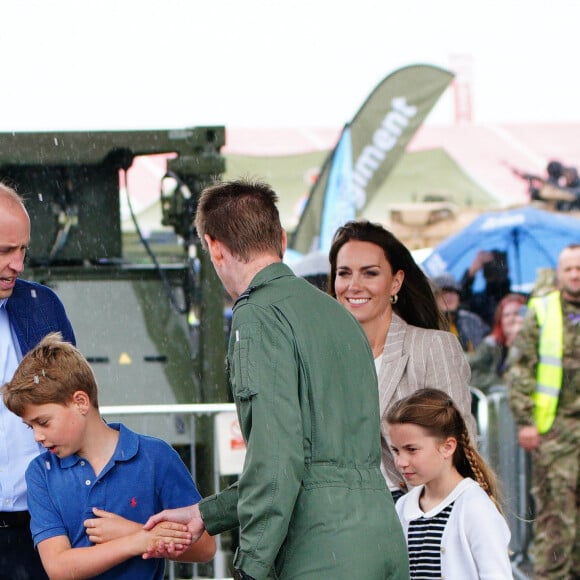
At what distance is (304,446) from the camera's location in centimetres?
300

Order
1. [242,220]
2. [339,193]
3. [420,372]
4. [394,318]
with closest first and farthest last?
[242,220] → [420,372] → [394,318] → [339,193]

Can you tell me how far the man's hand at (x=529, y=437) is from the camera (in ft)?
23.7

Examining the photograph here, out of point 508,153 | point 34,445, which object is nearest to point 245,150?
point 508,153

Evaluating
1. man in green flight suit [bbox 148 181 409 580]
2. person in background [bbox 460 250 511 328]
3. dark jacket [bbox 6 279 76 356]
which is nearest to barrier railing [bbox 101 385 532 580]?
person in background [bbox 460 250 511 328]

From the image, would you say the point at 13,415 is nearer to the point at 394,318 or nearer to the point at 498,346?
the point at 394,318

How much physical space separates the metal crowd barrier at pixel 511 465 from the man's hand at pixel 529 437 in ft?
0.99

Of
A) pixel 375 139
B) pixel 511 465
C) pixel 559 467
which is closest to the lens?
pixel 559 467

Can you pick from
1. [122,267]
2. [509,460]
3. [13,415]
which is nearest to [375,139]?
[122,267]

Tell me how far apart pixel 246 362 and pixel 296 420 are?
0.19 m

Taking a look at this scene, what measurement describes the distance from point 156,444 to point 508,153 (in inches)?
481

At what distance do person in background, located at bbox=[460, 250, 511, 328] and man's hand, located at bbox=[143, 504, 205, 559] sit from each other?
23.7 ft

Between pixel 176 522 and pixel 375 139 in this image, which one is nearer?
pixel 176 522

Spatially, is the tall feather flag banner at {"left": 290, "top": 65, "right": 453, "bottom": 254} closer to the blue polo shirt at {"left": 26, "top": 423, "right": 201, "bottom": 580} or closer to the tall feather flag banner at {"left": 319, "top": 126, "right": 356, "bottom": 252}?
the tall feather flag banner at {"left": 319, "top": 126, "right": 356, "bottom": 252}

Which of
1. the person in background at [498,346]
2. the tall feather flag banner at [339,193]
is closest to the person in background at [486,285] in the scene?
the person in background at [498,346]
